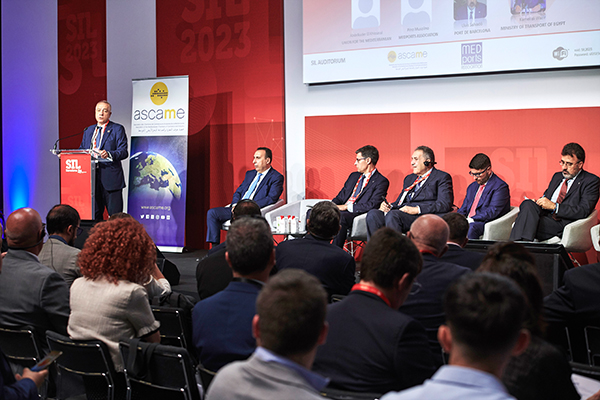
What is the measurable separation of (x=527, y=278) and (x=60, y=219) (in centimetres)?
277

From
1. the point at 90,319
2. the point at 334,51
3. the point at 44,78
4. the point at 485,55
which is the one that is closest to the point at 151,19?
the point at 44,78

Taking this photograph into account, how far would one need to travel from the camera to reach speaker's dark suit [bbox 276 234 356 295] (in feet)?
9.31

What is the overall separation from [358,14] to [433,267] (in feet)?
16.5

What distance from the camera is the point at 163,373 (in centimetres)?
199

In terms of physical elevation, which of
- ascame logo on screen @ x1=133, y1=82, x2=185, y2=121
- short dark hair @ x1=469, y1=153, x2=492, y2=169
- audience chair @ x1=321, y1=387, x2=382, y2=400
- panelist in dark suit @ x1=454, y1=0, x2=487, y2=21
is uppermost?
panelist in dark suit @ x1=454, y1=0, x2=487, y2=21

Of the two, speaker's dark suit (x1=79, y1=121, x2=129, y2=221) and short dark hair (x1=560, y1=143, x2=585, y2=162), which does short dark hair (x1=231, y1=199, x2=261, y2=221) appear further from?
speaker's dark suit (x1=79, y1=121, x2=129, y2=221)

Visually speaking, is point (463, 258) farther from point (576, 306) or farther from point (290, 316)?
point (290, 316)

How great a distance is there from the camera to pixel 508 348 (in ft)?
3.34

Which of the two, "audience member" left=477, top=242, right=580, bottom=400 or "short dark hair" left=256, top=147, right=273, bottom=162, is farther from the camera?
"short dark hair" left=256, top=147, right=273, bottom=162

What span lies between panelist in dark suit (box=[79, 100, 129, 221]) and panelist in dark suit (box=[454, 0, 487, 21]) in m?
4.24

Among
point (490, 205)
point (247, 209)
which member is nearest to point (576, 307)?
point (247, 209)

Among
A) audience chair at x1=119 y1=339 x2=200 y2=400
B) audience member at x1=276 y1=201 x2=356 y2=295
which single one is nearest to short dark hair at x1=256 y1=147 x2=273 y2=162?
audience member at x1=276 y1=201 x2=356 y2=295

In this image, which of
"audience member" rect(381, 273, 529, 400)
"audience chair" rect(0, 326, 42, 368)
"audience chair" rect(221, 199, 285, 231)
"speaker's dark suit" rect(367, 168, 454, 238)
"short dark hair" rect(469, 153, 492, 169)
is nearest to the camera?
"audience member" rect(381, 273, 529, 400)

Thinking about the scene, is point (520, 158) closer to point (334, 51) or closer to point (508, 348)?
point (334, 51)
